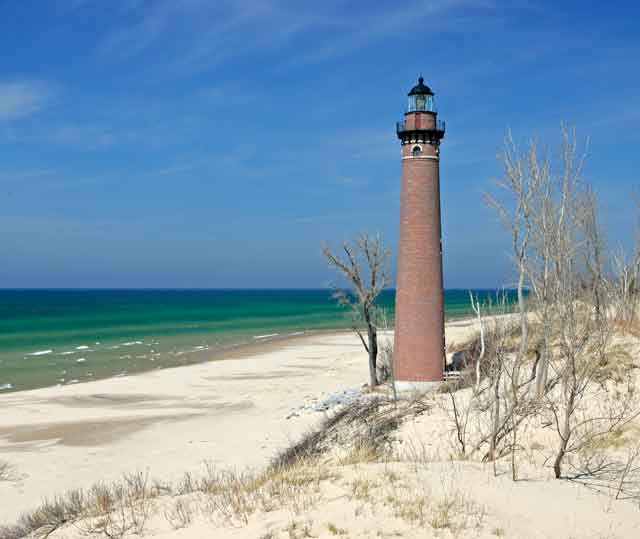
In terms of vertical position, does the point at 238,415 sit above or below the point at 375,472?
below

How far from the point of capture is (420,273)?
64.1ft

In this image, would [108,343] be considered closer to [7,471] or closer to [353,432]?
[7,471]

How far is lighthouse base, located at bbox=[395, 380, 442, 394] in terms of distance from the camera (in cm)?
1945

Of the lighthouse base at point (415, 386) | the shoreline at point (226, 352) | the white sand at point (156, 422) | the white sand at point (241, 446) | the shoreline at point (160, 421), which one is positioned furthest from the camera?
the shoreline at point (226, 352)

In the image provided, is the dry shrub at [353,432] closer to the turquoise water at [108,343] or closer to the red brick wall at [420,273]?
the red brick wall at [420,273]

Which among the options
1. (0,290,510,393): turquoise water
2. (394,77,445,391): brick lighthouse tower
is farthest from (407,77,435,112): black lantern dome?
(0,290,510,393): turquoise water

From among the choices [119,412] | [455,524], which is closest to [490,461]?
[455,524]

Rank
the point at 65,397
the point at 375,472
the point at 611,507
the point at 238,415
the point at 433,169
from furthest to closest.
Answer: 1. the point at 65,397
2. the point at 238,415
3. the point at 433,169
4. the point at 375,472
5. the point at 611,507

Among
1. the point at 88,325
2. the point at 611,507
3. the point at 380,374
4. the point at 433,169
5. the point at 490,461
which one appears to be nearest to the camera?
the point at 611,507

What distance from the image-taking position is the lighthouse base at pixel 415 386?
19453 mm

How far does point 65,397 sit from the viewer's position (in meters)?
27.5

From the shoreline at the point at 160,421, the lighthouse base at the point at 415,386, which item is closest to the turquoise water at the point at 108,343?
the shoreline at the point at 160,421

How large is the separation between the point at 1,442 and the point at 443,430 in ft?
41.9

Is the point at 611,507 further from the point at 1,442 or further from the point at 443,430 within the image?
the point at 1,442
